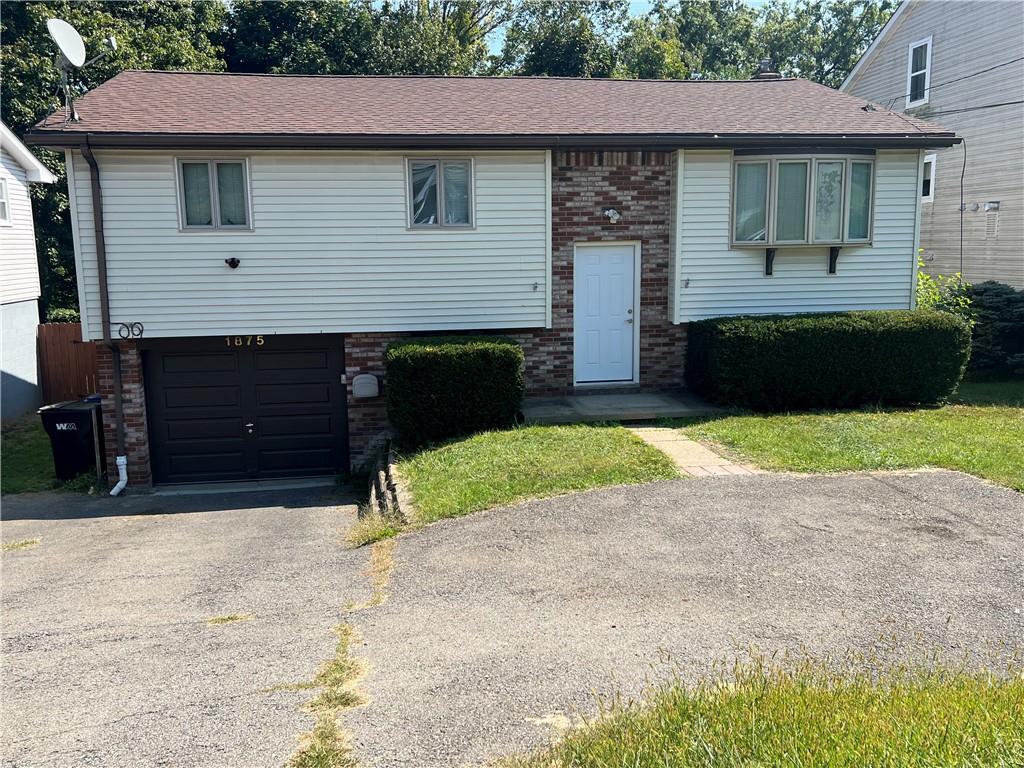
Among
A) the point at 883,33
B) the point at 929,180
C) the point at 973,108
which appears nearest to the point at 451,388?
the point at 973,108

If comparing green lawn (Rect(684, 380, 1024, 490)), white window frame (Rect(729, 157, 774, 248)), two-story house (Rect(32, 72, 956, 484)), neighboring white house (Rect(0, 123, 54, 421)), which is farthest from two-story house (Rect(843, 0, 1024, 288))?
neighboring white house (Rect(0, 123, 54, 421))

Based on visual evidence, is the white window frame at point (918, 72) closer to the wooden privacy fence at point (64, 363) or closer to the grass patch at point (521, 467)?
the grass patch at point (521, 467)

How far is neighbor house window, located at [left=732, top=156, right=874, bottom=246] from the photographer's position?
11.9m

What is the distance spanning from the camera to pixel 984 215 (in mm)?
18922

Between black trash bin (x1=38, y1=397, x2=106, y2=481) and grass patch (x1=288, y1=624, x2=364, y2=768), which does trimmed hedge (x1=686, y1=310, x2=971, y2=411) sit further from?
black trash bin (x1=38, y1=397, x2=106, y2=481)

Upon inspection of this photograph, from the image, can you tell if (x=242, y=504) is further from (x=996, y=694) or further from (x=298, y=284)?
(x=996, y=694)

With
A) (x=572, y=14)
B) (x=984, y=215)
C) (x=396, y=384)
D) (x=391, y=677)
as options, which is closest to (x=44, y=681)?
(x=391, y=677)

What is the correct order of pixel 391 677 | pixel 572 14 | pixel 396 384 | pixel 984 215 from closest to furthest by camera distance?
pixel 391 677, pixel 396 384, pixel 984 215, pixel 572 14

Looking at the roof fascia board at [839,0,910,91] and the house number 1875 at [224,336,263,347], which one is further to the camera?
the roof fascia board at [839,0,910,91]

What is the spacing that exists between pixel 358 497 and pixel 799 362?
614 cm

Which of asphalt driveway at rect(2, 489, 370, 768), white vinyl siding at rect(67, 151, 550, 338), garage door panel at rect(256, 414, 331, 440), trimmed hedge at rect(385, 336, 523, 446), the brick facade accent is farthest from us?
garage door panel at rect(256, 414, 331, 440)

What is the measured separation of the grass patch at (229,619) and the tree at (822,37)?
40.9 metres

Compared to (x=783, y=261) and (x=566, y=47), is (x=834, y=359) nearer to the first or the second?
(x=783, y=261)

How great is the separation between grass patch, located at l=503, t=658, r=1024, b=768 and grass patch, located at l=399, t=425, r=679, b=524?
159 inches
